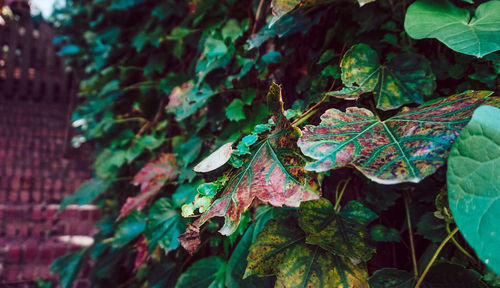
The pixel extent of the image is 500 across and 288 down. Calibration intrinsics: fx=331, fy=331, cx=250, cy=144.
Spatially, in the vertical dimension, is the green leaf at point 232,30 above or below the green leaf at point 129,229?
above

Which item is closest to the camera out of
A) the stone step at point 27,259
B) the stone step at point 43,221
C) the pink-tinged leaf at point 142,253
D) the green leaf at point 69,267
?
the pink-tinged leaf at point 142,253

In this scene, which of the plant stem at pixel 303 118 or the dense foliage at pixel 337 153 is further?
the plant stem at pixel 303 118

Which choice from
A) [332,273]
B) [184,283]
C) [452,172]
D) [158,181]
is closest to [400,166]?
[452,172]

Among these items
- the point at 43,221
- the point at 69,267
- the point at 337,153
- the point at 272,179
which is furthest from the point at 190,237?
the point at 43,221

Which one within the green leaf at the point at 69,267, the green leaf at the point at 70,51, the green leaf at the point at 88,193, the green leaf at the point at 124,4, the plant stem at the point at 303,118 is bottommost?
the green leaf at the point at 69,267

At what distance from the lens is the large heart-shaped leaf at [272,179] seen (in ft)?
1.55

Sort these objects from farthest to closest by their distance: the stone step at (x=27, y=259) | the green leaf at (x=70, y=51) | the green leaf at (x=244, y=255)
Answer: the green leaf at (x=70, y=51) → the stone step at (x=27, y=259) → the green leaf at (x=244, y=255)

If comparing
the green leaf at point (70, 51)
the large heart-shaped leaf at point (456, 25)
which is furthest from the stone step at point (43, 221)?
the large heart-shaped leaf at point (456, 25)

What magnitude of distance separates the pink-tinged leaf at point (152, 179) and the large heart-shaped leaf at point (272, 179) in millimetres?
Result: 602

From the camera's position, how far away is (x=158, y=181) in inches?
44.2

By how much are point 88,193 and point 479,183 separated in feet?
5.09

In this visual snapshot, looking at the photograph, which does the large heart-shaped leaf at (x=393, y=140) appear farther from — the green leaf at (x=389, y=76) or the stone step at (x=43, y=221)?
the stone step at (x=43, y=221)

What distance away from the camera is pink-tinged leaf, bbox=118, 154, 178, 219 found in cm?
110

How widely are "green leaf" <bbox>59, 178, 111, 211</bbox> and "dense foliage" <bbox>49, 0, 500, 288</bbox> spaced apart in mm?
423
